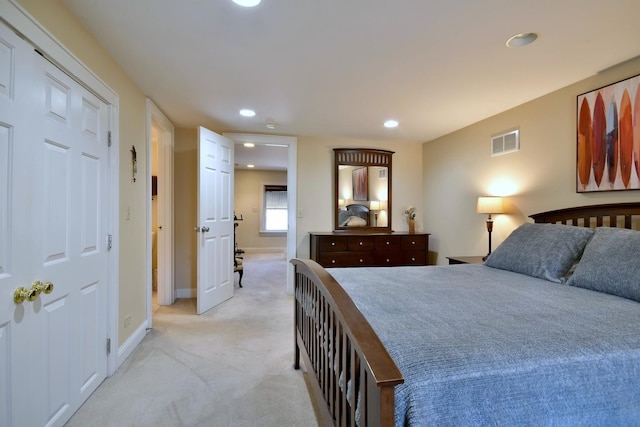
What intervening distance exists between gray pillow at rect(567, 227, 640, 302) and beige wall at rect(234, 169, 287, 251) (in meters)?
7.19

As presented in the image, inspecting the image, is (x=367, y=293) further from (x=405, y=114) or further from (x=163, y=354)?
(x=405, y=114)

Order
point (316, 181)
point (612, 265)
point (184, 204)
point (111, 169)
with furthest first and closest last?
point (316, 181) → point (184, 204) → point (111, 169) → point (612, 265)

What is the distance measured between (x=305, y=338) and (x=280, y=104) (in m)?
2.21

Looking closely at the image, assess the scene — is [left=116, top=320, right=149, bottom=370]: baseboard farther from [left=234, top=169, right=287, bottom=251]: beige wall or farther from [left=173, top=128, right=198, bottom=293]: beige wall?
[left=234, top=169, right=287, bottom=251]: beige wall

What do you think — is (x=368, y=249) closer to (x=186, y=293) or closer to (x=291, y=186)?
(x=291, y=186)

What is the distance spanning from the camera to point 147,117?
9.24 ft

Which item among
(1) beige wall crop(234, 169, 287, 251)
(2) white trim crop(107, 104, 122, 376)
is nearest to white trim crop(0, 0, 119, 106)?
(2) white trim crop(107, 104, 122, 376)

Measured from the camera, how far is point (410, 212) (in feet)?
15.2

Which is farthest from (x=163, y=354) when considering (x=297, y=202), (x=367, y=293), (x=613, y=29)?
(x=613, y=29)

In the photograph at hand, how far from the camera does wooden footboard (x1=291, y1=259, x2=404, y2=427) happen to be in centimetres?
76

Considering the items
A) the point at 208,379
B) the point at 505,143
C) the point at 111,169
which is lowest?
the point at 208,379

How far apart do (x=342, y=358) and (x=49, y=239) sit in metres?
1.55

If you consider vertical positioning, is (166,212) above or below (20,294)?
above

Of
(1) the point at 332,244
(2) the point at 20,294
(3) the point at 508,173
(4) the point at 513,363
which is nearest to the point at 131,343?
(2) the point at 20,294
